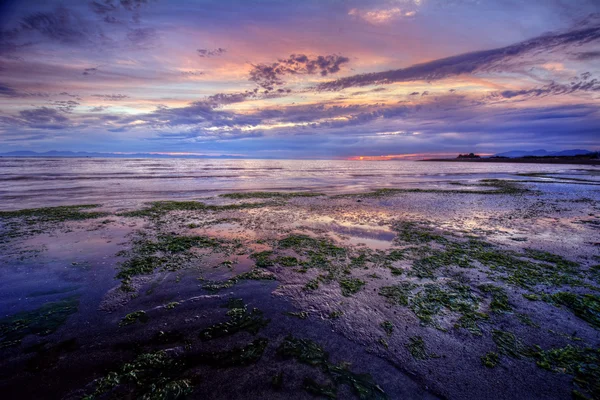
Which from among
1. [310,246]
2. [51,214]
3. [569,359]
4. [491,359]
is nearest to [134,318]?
A: [310,246]

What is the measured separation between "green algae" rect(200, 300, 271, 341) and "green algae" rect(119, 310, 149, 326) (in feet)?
4.78

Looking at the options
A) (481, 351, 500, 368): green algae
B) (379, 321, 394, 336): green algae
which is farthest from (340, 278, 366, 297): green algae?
(481, 351, 500, 368): green algae

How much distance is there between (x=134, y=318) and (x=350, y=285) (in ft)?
16.8

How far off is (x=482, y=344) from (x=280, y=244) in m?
6.90

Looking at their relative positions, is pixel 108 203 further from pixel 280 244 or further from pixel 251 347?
pixel 251 347

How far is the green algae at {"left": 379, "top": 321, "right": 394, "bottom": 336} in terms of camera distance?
16.3 feet

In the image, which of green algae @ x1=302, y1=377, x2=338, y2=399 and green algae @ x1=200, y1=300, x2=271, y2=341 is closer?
green algae @ x1=302, y1=377, x2=338, y2=399

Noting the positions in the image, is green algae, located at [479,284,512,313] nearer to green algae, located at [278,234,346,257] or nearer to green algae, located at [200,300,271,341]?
green algae, located at [278,234,346,257]

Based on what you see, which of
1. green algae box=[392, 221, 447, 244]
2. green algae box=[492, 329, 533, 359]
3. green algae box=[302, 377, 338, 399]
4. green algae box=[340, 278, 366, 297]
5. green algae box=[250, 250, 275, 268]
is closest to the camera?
green algae box=[302, 377, 338, 399]

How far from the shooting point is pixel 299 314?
18.2 feet

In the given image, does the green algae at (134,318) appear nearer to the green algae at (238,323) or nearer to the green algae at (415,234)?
the green algae at (238,323)

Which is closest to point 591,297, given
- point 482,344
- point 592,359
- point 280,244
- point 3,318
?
point 592,359

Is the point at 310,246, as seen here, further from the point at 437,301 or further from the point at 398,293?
the point at 437,301

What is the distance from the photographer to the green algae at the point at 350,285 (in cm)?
647
